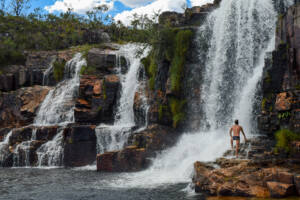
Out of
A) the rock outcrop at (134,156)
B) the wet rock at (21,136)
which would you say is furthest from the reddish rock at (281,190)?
the wet rock at (21,136)

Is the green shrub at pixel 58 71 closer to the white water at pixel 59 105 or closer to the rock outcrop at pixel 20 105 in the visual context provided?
the white water at pixel 59 105

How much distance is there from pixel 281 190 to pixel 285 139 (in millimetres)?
4557

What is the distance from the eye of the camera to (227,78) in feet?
75.9

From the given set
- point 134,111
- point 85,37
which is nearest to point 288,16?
point 134,111

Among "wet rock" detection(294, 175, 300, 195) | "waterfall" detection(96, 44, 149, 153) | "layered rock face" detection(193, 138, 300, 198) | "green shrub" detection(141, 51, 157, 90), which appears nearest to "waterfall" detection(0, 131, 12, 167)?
"waterfall" detection(96, 44, 149, 153)

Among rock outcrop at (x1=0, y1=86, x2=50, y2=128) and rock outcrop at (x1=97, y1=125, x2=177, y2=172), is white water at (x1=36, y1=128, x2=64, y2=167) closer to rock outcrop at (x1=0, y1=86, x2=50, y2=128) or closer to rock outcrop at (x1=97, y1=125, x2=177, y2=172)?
rock outcrop at (x1=97, y1=125, x2=177, y2=172)

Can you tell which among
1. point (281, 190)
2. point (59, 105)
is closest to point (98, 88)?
point (59, 105)

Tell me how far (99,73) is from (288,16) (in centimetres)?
1905

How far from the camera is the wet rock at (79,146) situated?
24.0 metres

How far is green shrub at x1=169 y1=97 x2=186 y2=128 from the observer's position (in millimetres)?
23656

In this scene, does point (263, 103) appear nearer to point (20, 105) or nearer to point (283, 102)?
point (283, 102)

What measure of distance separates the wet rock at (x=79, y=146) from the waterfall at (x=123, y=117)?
0.56 m

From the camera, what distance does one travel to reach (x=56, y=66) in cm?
3616

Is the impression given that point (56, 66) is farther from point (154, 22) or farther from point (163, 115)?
point (163, 115)
